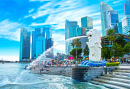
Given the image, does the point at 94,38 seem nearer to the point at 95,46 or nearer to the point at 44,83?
the point at 95,46

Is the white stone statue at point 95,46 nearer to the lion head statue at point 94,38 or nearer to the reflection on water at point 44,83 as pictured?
the lion head statue at point 94,38

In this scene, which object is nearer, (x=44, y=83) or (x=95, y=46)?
(x=44, y=83)

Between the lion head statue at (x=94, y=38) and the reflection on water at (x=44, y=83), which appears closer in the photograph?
the reflection on water at (x=44, y=83)

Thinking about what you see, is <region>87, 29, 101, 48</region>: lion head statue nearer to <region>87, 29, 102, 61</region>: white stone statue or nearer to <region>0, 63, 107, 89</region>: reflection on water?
<region>87, 29, 102, 61</region>: white stone statue

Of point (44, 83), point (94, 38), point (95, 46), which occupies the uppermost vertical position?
point (94, 38)

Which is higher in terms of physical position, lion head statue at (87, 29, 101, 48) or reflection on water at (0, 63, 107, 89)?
lion head statue at (87, 29, 101, 48)

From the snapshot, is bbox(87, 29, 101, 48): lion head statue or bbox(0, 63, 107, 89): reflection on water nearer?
bbox(0, 63, 107, 89): reflection on water

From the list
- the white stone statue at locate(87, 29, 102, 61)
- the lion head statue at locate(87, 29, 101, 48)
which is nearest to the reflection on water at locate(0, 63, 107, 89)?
the white stone statue at locate(87, 29, 102, 61)

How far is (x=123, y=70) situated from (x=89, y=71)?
208 inches

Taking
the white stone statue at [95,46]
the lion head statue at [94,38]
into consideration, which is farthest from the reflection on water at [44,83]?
the lion head statue at [94,38]

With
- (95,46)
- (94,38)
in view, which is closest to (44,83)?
(95,46)

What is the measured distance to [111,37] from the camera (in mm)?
64938

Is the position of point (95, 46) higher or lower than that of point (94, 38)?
lower

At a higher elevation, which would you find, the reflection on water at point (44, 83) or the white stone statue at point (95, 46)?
the white stone statue at point (95, 46)
